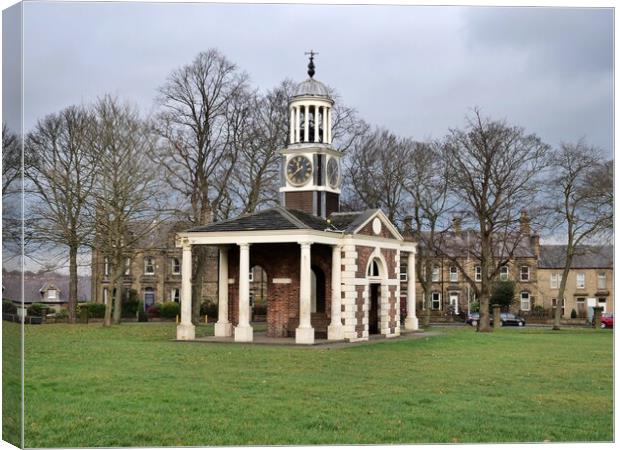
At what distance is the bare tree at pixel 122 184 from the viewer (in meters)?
41.4

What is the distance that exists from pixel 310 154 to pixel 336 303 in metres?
6.18

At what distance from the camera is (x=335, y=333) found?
35938 millimetres

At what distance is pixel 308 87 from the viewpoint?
38719 millimetres

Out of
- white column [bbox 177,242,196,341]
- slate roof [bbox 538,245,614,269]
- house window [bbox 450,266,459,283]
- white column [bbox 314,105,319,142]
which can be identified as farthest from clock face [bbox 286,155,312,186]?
house window [bbox 450,266,459,283]

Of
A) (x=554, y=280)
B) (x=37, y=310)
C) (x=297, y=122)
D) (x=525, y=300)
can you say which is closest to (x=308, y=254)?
(x=297, y=122)

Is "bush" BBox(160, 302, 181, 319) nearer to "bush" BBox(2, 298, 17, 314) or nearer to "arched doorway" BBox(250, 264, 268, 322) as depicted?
"arched doorway" BBox(250, 264, 268, 322)

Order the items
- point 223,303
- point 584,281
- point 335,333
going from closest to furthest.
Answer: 1. point 335,333
2. point 223,303
3. point 584,281

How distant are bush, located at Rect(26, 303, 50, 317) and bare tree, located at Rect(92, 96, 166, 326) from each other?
22.8ft

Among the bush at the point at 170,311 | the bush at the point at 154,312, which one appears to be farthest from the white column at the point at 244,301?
the bush at the point at 154,312

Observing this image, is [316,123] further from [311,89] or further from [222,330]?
[222,330]

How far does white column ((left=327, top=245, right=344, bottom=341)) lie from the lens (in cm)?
3597

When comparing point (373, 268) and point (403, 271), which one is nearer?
point (373, 268)

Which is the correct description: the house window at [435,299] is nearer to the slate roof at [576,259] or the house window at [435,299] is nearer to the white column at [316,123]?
the slate roof at [576,259]

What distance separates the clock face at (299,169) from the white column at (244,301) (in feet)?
15.8
